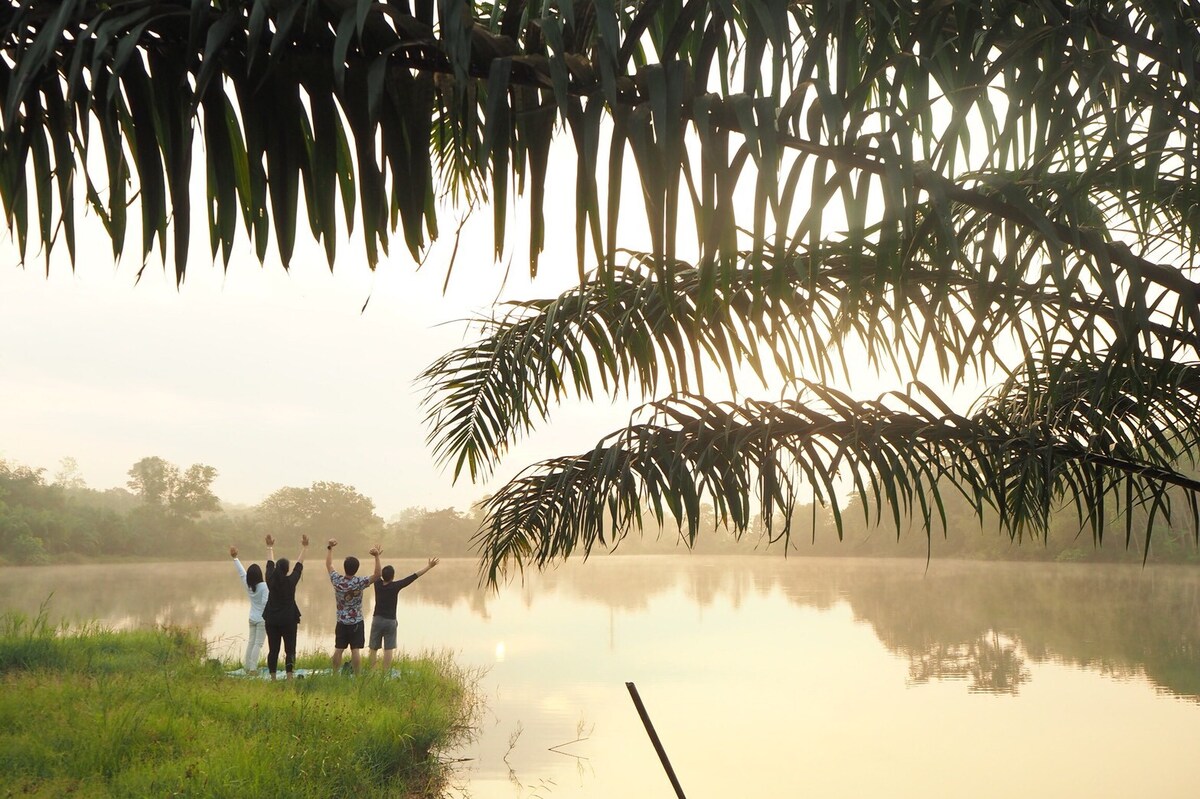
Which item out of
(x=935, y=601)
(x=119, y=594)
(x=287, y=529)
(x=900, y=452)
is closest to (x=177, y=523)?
(x=287, y=529)

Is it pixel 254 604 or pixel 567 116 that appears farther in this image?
pixel 254 604

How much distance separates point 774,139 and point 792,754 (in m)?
9.92

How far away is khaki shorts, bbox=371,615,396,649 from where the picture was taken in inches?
382

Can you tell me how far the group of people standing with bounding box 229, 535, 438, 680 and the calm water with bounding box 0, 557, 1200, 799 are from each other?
1.48 metres

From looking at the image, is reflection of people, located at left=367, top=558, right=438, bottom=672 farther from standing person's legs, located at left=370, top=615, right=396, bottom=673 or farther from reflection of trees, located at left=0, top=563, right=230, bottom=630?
reflection of trees, located at left=0, top=563, right=230, bottom=630

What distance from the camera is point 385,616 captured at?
31.7 feet

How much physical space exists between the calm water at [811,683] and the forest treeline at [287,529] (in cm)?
1416

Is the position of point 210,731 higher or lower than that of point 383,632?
lower

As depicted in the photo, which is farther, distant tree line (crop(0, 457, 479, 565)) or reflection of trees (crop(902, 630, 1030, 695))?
distant tree line (crop(0, 457, 479, 565))

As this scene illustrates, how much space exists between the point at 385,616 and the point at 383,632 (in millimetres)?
212

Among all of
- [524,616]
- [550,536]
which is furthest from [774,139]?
[524,616]

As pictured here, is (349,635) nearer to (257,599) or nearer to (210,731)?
(257,599)

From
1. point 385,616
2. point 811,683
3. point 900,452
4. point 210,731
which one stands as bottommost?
point 811,683

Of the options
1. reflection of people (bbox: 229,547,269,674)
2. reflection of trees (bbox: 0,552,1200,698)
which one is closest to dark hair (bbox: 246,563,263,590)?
reflection of people (bbox: 229,547,269,674)
